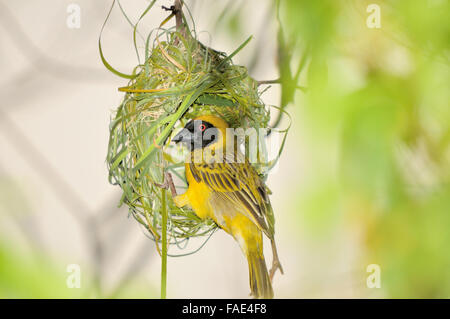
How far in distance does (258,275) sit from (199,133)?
0.40m

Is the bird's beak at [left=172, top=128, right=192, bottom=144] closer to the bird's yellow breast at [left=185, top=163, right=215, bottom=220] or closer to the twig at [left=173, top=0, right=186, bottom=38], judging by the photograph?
the bird's yellow breast at [left=185, top=163, right=215, bottom=220]

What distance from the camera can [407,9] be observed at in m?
0.61

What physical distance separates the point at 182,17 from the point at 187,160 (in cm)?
37

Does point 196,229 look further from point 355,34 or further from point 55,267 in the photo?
point 355,34

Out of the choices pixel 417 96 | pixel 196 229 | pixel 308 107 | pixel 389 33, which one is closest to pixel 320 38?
pixel 308 107

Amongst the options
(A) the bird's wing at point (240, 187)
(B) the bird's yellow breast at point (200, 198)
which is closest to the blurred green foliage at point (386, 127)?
(A) the bird's wing at point (240, 187)

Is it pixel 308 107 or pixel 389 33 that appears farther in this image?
pixel 389 33

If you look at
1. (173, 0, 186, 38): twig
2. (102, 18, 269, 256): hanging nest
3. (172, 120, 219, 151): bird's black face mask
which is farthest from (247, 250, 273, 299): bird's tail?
(173, 0, 186, 38): twig

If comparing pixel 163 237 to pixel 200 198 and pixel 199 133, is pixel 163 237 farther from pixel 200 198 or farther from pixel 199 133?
pixel 199 133

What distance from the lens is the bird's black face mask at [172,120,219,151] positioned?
1.07 m

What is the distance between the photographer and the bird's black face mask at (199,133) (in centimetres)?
107

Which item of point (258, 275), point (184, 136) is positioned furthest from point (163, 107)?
point (258, 275)

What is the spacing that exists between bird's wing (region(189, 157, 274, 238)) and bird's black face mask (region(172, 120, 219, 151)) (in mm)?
65

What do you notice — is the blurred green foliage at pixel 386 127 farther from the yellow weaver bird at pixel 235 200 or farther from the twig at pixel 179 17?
the twig at pixel 179 17
